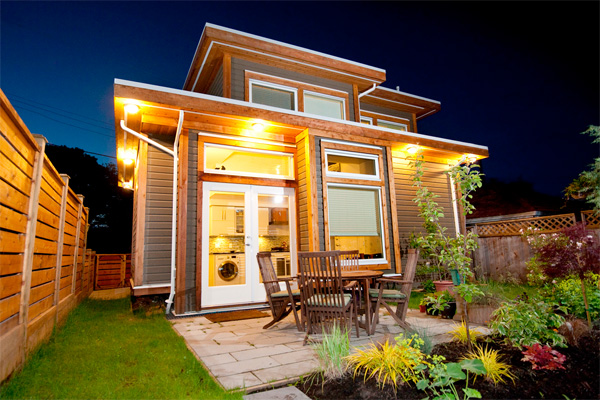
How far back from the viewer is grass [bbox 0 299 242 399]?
6.78ft

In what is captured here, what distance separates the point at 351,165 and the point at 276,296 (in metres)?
3.33

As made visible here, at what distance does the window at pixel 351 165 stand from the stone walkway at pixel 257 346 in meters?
2.55

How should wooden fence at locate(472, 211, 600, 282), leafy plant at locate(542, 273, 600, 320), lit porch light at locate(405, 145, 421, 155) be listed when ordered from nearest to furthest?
1. leafy plant at locate(542, 273, 600, 320)
2. lit porch light at locate(405, 145, 421, 155)
3. wooden fence at locate(472, 211, 600, 282)

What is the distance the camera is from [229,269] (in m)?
5.48

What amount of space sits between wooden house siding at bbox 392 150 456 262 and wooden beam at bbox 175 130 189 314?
435cm

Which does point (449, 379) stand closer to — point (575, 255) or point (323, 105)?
point (575, 255)

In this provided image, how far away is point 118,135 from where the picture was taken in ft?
20.6

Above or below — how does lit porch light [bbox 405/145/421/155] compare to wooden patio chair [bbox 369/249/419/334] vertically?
above

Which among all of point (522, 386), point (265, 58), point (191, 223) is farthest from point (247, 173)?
point (522, 386)

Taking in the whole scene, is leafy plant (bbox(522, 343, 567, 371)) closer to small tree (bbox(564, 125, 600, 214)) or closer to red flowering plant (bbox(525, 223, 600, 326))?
red flowering plant (bbox(525, 223, 600, 326))

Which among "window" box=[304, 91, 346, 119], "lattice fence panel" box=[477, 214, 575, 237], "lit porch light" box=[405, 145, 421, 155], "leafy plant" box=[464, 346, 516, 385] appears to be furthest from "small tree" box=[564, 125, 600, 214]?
"leafy plant" box=[464, 346, 516, 385]

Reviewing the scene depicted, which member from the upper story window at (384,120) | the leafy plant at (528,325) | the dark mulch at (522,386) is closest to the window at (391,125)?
the upper story window at (384,120)

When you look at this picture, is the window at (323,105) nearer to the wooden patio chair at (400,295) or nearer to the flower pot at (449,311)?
the wooden patio chair at (400,295)

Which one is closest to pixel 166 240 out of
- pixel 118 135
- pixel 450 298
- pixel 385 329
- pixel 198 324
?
pixel 198 324
